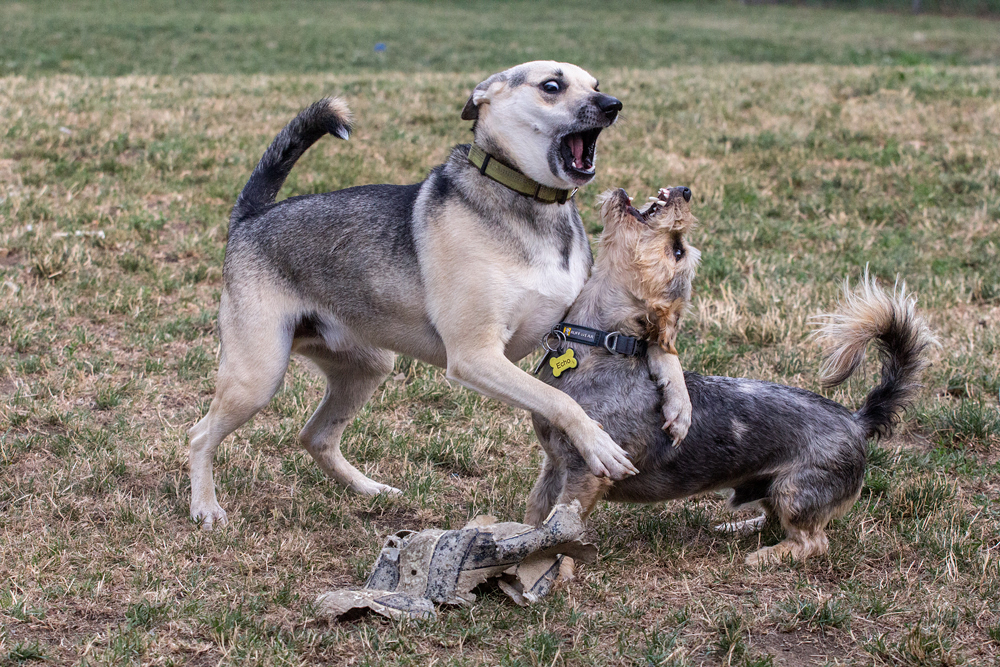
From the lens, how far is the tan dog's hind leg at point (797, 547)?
4.01 metres

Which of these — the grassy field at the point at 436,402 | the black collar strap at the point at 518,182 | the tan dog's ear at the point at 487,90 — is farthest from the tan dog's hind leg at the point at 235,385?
the tan dog's ear at the point at 487,90

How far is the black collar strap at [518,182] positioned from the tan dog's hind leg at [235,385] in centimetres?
117

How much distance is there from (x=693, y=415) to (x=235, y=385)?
203 cm

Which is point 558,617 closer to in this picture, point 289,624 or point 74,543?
point 289,624

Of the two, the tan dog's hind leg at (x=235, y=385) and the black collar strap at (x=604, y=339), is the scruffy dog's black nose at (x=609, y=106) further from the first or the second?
the tan dog's hind leg at (x=235, y=385)

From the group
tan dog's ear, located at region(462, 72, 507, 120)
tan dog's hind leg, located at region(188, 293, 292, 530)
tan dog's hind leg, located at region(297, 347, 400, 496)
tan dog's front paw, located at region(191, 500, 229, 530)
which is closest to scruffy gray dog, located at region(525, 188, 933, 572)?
tan dog's ear, located at region(462, 72, 507, 120)

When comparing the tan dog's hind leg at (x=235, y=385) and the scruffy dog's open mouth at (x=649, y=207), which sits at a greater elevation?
the scruffy dog's open mouth at (x=649, y=207)

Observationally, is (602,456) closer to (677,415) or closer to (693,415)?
(677,415)

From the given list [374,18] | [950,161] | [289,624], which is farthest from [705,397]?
[374,18]

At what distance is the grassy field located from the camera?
11.5ft

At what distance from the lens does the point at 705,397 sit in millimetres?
4242

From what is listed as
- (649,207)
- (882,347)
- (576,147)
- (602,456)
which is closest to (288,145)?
(576,147)

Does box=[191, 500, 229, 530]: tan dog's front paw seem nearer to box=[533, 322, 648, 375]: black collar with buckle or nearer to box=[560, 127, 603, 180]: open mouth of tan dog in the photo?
box=[533, 322, 648, 375]: black collar with buckle

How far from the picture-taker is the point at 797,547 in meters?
4.04
